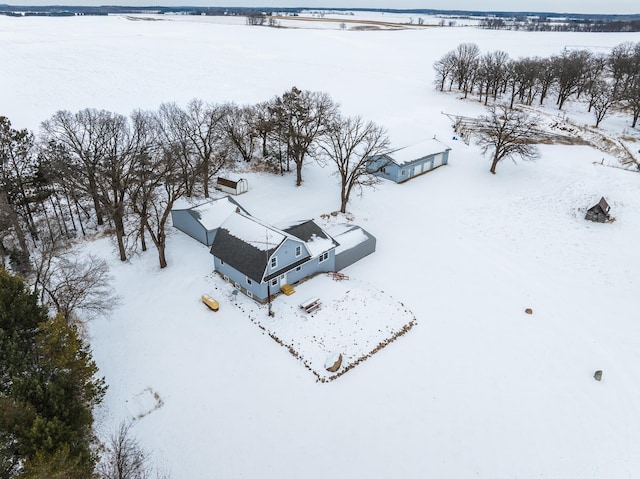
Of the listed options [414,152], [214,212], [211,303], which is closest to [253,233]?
[211,303]

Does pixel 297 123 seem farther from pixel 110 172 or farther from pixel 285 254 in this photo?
pixel 285 254

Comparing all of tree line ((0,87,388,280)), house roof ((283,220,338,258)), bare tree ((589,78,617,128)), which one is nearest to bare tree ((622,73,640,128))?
bare tree ((589,78,617,128))

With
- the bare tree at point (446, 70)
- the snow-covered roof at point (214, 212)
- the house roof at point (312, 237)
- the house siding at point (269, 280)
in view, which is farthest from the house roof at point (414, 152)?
the bare tree at point (446, 70)

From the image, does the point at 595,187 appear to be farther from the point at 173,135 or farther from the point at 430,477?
the point at 173,135

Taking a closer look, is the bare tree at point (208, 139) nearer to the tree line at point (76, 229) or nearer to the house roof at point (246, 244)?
the tree line at point (76, 229)

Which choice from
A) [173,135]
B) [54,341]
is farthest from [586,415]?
[173,135]

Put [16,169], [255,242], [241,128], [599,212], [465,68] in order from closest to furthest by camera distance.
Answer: [255,242] → [16,169] → [599,212] → [241,128] → [465,68]
